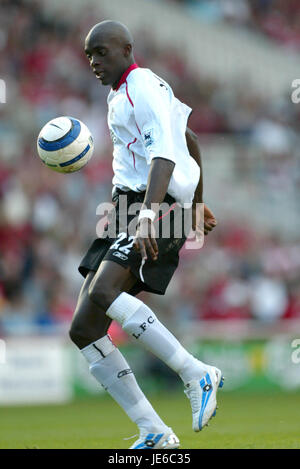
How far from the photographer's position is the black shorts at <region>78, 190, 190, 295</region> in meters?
5.43

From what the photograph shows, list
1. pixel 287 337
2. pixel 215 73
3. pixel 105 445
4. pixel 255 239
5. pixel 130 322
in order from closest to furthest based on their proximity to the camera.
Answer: pixel 130 322 → pixel 105 445 → pixel 287 337 → pixel 255 239 → pixel 215 73

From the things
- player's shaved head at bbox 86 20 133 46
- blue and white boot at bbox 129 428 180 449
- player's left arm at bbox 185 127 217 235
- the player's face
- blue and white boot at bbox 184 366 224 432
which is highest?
player's shaved head at bbox 86 20 133 46

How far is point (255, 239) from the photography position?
54.6ft

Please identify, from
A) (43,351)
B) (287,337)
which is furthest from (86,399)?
(287,337)

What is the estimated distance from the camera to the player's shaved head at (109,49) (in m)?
5.52

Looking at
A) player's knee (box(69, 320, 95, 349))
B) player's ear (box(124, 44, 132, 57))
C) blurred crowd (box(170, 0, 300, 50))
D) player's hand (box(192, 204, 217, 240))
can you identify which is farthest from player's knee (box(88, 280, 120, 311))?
blurred crowd (box(170, 0, 300, 50))

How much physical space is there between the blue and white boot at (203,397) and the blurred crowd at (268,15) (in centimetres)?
1701

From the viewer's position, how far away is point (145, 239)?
515 cm

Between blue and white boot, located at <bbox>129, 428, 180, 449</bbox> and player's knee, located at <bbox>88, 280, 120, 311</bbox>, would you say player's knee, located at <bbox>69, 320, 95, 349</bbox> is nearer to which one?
player's knee, located at <bbox>88, 280, 120, 311</bbox>

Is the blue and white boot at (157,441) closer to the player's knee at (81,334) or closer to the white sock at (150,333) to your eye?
the white sock at (150,333)

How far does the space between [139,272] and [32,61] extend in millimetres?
12486

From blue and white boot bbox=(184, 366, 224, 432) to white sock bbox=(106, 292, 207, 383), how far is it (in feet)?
0.14

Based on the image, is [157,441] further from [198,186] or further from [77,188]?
[77,188]

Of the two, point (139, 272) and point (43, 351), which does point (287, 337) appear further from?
point (139, 272)
